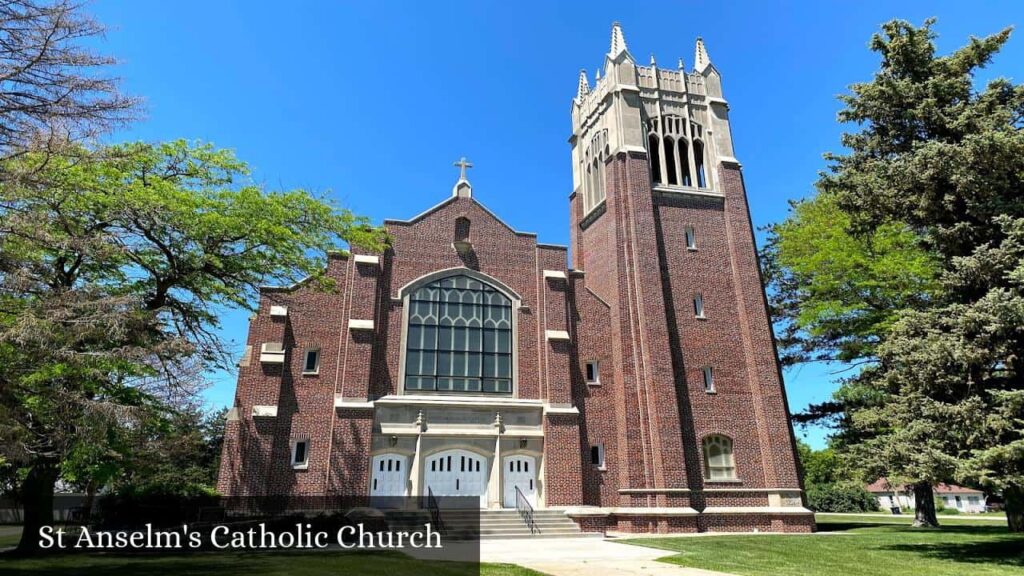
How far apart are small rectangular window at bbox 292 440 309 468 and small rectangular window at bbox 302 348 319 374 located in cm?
236

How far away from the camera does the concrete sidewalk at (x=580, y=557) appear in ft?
33.4

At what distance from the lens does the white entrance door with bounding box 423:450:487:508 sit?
20.3 meters

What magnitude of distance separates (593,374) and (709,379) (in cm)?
439

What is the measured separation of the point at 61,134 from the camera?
763cm

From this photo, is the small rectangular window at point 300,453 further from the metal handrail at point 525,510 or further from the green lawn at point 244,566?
the metal handrail at point 525,510

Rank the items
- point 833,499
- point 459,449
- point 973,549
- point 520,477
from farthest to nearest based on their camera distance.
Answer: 1. point 833,499
2. point 520,477
3. point 459,449
4. point 973,549

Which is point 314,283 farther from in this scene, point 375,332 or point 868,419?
point 868,419

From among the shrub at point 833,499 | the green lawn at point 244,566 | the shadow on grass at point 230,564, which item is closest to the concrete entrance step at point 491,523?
the shadow on grass at point 230,564

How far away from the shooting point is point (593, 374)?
891 inches

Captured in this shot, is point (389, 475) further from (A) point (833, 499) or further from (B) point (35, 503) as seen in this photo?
(A) point (833, 499)

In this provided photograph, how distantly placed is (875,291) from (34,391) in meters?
24.4

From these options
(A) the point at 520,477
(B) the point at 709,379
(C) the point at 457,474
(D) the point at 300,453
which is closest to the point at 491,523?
(C) the point at 457,474

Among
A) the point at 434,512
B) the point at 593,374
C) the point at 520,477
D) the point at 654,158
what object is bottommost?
the point at 434,512

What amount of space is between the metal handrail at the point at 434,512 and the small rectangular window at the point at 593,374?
278 inches
